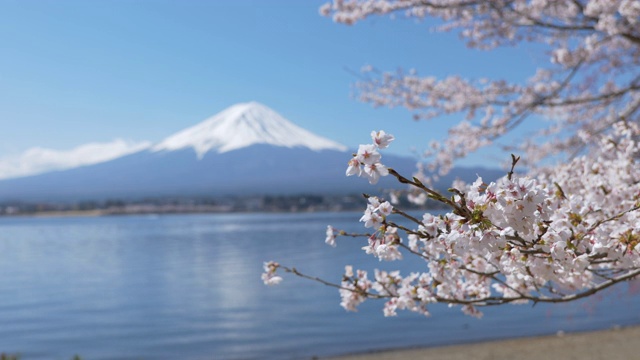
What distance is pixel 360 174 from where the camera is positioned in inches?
70.3

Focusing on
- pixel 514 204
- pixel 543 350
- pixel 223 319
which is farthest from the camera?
Answer: pixel 223 319

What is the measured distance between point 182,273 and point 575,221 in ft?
68.1

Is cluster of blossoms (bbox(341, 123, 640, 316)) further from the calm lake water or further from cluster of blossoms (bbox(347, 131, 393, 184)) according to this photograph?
the calm lake water

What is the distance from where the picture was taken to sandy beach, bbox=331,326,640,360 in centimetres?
751

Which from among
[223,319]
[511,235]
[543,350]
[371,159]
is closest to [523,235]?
[511,235]

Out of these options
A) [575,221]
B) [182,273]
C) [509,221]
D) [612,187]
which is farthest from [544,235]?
[182,273]

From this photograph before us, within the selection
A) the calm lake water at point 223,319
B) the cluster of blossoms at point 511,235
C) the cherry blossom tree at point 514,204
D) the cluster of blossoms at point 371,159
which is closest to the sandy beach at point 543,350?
the calm lake water at point 223,319

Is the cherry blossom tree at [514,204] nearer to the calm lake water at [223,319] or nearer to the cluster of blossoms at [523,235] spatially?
the cluster of blossoms at [523,235]

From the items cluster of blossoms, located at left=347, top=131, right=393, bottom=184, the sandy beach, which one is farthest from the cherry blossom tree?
the sandy beach

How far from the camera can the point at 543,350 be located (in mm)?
7969

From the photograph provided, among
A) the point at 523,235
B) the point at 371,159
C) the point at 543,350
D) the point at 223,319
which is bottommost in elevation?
the point at 223,319

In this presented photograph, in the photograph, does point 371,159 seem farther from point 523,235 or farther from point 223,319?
point 223,319

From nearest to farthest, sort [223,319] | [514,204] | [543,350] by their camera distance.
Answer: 1. [514,204]
2. [543,350]
3. [223,319]

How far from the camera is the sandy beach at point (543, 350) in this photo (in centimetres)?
751
